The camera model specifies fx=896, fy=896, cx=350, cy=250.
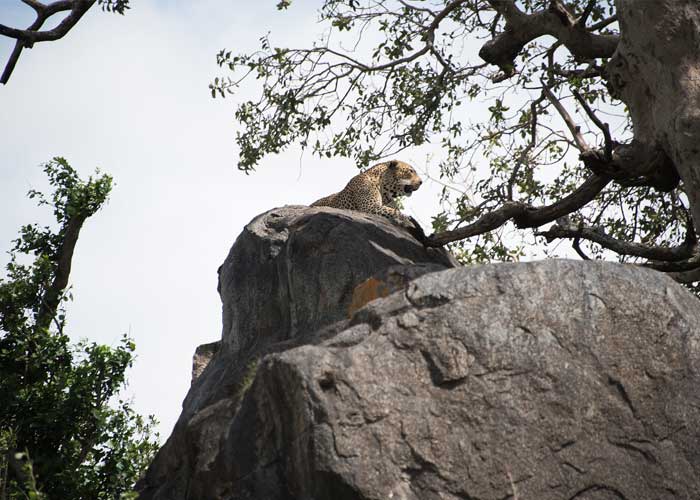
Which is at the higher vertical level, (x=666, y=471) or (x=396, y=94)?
(x=396, y=94)

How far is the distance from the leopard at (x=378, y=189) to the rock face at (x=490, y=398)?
528cm

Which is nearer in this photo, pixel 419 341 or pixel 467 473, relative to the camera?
pixel 467 473

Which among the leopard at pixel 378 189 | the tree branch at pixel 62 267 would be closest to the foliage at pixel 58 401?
the tree branch at pixel 62 267

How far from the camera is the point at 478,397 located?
5.96 meters

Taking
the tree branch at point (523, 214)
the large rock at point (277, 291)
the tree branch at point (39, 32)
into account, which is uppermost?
the tree branch at point (39, 32)

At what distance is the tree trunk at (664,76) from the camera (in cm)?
805

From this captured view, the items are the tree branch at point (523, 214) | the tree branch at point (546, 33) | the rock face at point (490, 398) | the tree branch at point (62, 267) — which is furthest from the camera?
the tree branch at point (62, 267)

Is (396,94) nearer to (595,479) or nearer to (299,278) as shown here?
(299,278)

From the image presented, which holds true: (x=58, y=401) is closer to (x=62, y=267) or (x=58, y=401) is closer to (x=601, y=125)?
(x=62, y=267)

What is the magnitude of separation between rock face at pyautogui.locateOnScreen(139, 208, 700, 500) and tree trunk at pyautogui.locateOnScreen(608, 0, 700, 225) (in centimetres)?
202

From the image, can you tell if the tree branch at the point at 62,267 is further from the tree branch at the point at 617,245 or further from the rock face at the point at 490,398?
the tree branch at the point at 617,245

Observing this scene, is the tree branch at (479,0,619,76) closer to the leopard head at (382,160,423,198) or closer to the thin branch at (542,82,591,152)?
the thin branch at (542,82,591,152)

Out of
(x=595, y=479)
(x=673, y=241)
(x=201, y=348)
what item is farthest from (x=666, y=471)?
(x=673, y=241)

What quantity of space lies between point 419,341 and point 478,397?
1.81 ft
